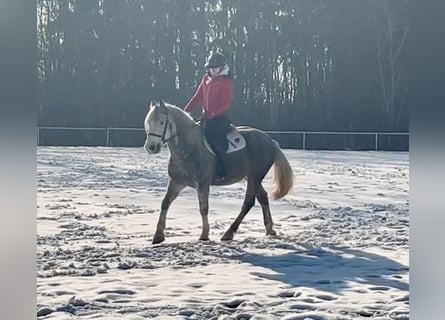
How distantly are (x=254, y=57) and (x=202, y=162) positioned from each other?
1.58 metres

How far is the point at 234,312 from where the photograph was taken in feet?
4.47

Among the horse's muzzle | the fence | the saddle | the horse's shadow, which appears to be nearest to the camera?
the horse's shadow

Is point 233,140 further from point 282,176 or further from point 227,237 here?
point 227,237

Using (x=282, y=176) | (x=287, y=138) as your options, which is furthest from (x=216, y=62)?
(x=287, y=138)

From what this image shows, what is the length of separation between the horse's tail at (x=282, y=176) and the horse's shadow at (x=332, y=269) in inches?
12.5

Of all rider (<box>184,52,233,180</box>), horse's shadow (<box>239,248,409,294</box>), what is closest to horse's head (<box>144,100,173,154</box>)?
rider (<box>184,52,233,180</box>)

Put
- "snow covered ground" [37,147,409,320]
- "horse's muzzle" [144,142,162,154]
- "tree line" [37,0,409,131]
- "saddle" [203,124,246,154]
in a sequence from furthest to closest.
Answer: "tree line" [37,0,409,131], "saddle" [203,124,246,154], "horse's muzzle" [144,142,162,154], "snow covered ground" [37,147,409,320]

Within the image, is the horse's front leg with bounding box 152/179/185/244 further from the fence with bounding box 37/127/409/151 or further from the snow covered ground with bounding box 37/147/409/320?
the fence with bounding box 37/127/409/151

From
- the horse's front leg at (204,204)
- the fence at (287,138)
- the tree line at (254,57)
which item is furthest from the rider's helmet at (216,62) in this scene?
the fence at (287,138)

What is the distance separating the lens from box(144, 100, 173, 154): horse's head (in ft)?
6.84

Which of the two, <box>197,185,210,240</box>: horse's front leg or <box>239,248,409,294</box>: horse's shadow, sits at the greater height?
<box>197,185,210,240</box>: horse's front leg

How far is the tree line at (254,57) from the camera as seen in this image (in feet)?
12.0

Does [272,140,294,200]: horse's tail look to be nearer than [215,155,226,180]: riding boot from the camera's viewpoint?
No
